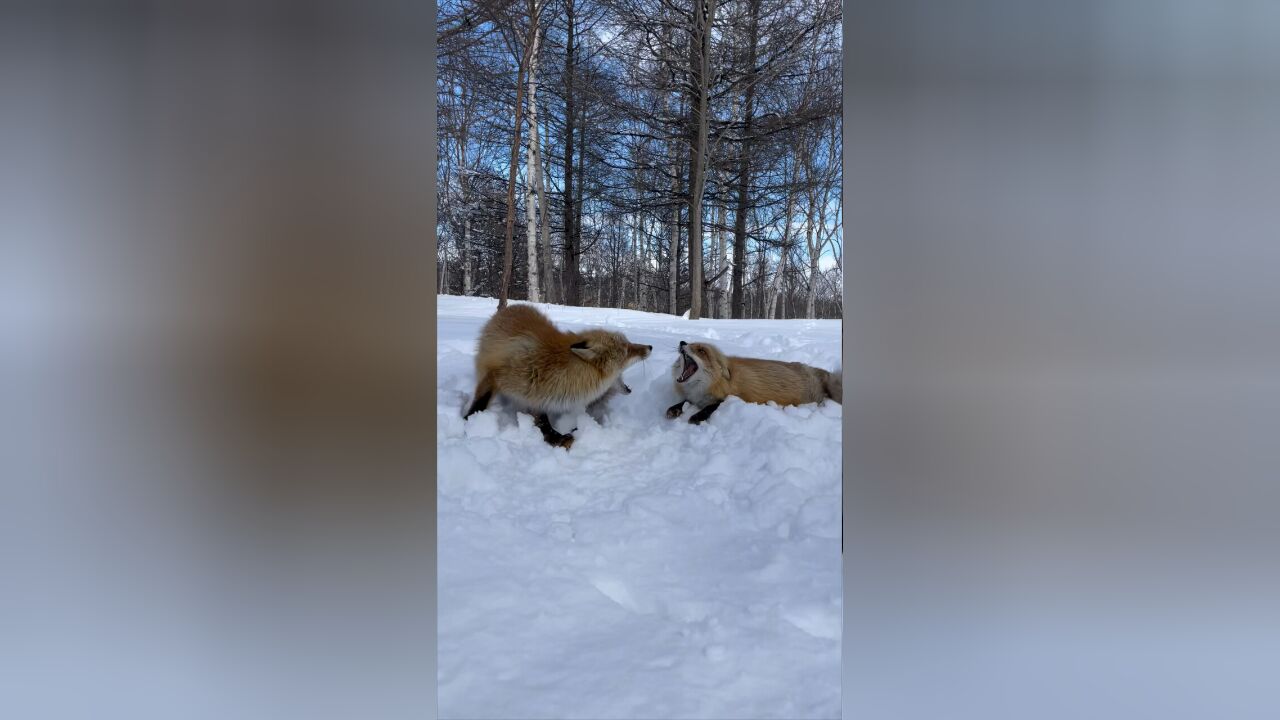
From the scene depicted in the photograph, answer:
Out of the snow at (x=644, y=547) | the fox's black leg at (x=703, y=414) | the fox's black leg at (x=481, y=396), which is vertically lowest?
the snow at (x=644, y=547)

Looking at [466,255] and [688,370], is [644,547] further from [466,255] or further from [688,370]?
[466,255]

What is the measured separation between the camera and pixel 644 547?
3.17ft

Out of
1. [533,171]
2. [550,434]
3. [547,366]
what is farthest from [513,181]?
[550,434]

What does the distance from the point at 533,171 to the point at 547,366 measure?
42cm

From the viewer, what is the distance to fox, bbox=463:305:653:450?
1.11m

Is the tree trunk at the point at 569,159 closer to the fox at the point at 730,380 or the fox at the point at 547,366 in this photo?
the fox at the point at 547,366

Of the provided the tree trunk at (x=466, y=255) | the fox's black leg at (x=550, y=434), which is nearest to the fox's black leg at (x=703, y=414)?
the fox's black leg at (x=550, y=434)

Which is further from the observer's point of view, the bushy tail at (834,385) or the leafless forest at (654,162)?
the bushy tail at (834,385)

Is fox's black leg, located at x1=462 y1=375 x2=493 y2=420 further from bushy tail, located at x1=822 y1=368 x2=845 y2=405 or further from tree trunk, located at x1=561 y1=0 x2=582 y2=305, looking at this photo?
bushy tail, located at x1=822 y1=368 x2=845 y2=405

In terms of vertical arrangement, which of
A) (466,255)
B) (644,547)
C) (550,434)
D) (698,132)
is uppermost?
(698,132)
